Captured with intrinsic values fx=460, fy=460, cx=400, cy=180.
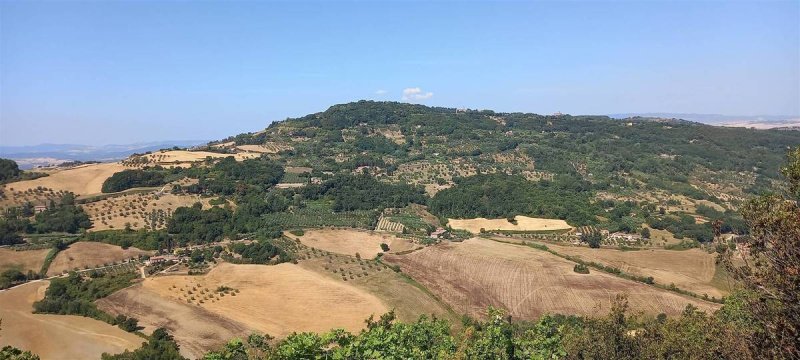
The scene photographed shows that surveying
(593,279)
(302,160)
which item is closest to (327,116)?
(302,160)

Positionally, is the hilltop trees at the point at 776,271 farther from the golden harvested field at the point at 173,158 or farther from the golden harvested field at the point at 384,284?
the golden harvested field at the point at 173,158

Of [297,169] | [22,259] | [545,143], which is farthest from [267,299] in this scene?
[545,143]

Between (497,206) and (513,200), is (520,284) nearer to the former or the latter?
(497,206)

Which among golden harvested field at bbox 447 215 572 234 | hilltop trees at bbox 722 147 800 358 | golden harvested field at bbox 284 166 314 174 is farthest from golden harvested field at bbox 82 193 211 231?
hilltop trees at bbox 722 147 800 358

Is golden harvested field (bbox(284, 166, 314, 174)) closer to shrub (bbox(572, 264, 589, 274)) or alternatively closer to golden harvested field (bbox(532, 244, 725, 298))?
golden harvested field (bbox(532, 244, 725, 298))

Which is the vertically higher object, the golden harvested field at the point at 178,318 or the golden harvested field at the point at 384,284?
the golden harvested field at the point at 178,318

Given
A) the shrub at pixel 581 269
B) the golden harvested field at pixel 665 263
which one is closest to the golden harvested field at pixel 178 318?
the shrub at pixel 581 269

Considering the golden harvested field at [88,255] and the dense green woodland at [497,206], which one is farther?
the golden harvested field at [88,255]
